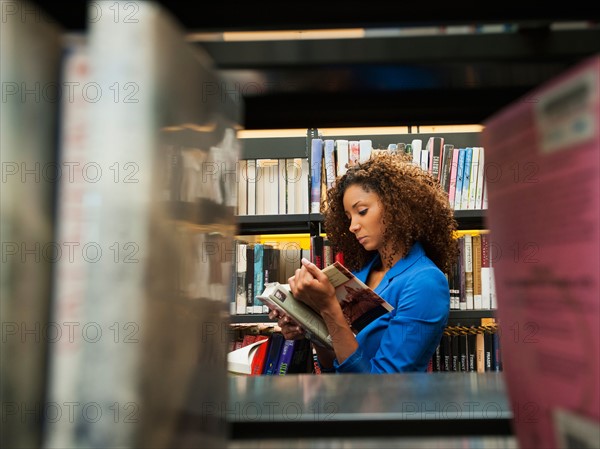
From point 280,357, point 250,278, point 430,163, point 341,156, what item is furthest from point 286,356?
point 430,163

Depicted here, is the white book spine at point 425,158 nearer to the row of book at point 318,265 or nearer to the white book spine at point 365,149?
the white book spine at point 365,149

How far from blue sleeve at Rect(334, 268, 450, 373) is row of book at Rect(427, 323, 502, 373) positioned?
813mm

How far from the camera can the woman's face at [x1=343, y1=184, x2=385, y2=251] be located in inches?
79.9

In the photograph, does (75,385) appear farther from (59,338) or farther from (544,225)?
(544,225)

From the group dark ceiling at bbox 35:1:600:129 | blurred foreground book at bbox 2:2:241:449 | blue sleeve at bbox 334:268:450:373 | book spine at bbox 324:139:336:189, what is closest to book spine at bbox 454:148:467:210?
book spine at bbox 324:139:336:189

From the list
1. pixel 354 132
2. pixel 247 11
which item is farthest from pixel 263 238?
pixel 247 11

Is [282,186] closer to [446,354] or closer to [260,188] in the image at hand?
[260,188]

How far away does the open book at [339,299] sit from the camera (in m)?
1.76

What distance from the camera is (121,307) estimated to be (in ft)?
0.73

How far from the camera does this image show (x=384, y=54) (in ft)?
0.96

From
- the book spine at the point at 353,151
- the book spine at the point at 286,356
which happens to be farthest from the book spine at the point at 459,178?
the book spine at the point at 286,356

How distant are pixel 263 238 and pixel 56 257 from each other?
254 cm

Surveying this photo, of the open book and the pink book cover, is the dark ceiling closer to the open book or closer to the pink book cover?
the pink book cover

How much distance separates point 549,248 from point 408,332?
1.48 meters
